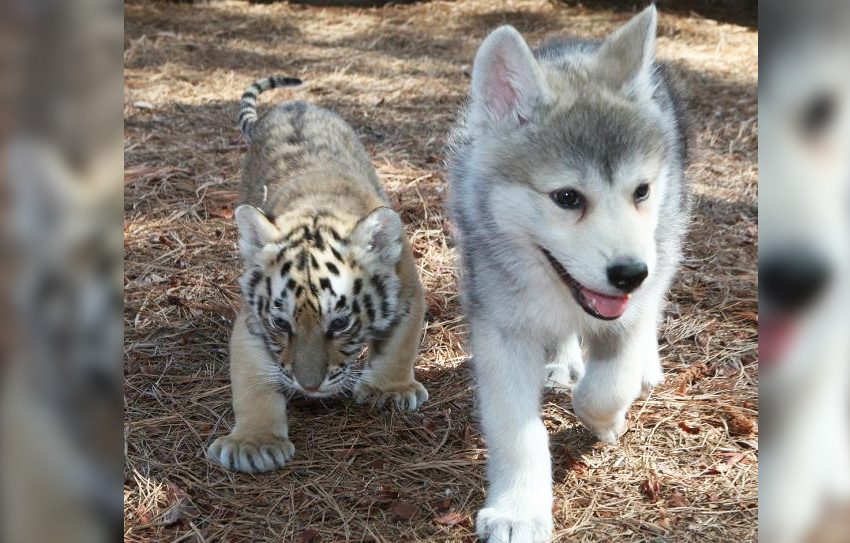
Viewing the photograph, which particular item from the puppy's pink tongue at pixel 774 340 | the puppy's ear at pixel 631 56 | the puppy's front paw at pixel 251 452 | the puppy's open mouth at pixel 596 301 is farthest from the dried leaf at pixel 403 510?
the puppy's pink tongue at pixel 774 340

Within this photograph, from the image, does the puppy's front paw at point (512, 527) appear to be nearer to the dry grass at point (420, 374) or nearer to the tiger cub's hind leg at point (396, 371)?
the dry grass at point (420, 374)

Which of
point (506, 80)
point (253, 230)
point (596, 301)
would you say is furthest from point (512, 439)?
point (253, 230)

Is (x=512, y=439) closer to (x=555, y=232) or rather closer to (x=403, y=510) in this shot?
(x=403, y=510)

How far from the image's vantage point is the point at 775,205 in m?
0.95

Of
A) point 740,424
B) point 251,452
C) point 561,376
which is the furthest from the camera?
point 561,376

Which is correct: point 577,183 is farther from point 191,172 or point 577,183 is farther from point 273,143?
point 191,172

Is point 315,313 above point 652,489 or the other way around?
above

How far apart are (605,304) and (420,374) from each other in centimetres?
169

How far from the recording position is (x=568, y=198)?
321 cm

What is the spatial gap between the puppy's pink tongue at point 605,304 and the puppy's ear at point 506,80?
0.71m

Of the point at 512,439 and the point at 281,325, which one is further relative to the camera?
the point at 281,325

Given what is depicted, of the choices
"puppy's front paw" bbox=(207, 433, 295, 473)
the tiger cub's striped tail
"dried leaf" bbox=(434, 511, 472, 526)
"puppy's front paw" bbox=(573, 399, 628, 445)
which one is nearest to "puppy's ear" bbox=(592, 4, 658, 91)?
"puppy's front paw" bbox=(573, 399, 628, 445)

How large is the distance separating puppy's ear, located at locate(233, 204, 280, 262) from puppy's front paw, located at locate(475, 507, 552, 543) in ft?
5.02

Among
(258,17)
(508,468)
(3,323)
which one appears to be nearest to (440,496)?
(508,468)
